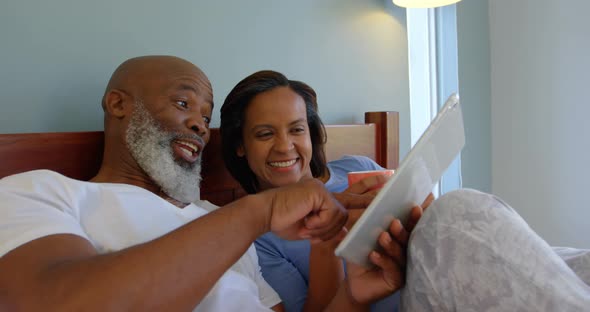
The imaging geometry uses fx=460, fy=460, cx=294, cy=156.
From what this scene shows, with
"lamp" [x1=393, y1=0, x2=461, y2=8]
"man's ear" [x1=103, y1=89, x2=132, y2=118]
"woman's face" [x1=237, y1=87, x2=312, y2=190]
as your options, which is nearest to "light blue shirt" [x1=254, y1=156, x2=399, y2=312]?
"woman's face" [x1=237, y1=87, x2=312, y2=190]

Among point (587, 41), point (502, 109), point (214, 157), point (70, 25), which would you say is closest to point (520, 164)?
point (502, 109)

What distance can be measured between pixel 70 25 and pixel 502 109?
209 centimetres

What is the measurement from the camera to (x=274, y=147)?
4.12 ft

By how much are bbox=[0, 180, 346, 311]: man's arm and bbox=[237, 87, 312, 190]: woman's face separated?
0.60 meters

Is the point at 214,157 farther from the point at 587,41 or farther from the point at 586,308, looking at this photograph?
the point at 587,41

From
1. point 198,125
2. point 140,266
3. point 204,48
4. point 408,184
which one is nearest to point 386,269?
point 408,184

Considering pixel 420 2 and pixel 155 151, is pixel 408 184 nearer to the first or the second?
pixel 155 151

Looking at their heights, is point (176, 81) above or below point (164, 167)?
above

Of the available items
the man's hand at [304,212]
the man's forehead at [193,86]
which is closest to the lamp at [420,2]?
the man's forehead at [193,86]

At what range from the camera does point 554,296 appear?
0.56 metres

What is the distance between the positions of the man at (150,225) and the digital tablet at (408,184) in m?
0.05

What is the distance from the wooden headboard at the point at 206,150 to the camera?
3.09ft

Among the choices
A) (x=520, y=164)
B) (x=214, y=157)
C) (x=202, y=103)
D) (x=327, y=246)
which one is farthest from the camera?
(x=520, y=164)

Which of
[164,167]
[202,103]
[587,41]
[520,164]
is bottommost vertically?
[520,164]
